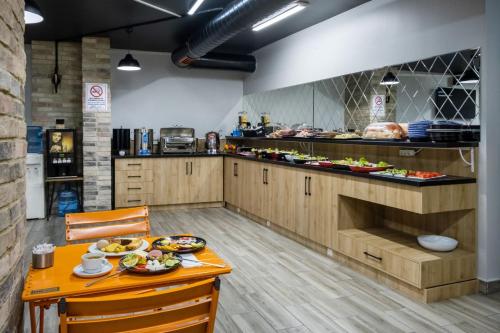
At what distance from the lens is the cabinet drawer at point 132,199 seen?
720cm

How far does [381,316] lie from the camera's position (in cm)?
317

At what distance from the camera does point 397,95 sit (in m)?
4.41

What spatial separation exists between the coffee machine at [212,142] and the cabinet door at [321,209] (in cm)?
333

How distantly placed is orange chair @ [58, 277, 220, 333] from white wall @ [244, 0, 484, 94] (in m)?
3.32

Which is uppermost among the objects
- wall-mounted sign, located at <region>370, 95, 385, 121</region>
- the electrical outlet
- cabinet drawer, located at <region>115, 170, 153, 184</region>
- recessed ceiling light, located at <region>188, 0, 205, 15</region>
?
recessed ceiling light, located at <region>188, 0, 205, 15</region>

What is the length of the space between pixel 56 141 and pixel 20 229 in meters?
5.75

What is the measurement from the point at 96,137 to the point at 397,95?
4.83m

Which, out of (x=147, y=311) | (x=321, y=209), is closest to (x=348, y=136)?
(x=321, y=209)

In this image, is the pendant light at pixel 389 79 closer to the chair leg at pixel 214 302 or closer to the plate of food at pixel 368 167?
the plate of food at pixel 368 167

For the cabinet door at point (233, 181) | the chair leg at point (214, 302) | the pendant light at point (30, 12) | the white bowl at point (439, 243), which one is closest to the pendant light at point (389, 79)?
the white bowl at point (439, 243)

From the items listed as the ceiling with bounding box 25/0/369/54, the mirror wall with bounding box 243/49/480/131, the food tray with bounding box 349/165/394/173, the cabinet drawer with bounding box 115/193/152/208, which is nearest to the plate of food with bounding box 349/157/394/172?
the food tray with bounding box 349/165/394/173

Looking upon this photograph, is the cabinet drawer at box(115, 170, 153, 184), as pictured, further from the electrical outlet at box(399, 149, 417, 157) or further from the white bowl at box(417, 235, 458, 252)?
the white bowl at box(417, 235, 458, 252)

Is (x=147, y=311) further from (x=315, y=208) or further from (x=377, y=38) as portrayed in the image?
(x=377, y=38)

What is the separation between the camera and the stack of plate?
379 cm
